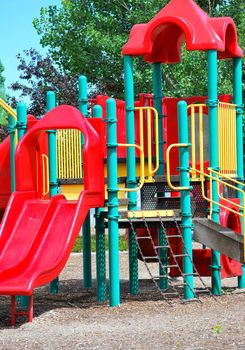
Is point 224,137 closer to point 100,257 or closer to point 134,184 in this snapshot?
point 134,184

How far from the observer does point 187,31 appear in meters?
13.4

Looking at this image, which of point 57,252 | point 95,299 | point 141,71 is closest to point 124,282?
point 95,299

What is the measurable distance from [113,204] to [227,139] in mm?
2591

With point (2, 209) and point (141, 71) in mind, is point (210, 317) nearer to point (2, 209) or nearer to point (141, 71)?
point (2, 209)

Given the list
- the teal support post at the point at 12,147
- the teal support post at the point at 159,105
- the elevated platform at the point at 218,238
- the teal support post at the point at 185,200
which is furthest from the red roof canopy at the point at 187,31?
the elevated platform at the point at 218,238

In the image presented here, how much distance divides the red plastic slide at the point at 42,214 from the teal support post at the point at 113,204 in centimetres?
22

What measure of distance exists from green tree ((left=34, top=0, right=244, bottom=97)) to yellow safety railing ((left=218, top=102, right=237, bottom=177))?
64.1ft

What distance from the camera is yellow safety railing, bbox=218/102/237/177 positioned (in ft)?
45.7

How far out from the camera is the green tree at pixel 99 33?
3512cm

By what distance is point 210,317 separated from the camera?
11219 mm

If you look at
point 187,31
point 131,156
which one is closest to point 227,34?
point 187,31

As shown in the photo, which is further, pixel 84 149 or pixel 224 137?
pixel 224 137

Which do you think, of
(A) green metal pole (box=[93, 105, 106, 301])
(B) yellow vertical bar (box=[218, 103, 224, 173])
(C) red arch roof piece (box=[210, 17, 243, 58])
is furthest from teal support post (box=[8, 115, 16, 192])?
(C) red arch roof piece (box=[210, 17, 243, 58])

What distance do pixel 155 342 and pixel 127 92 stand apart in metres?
5.06
